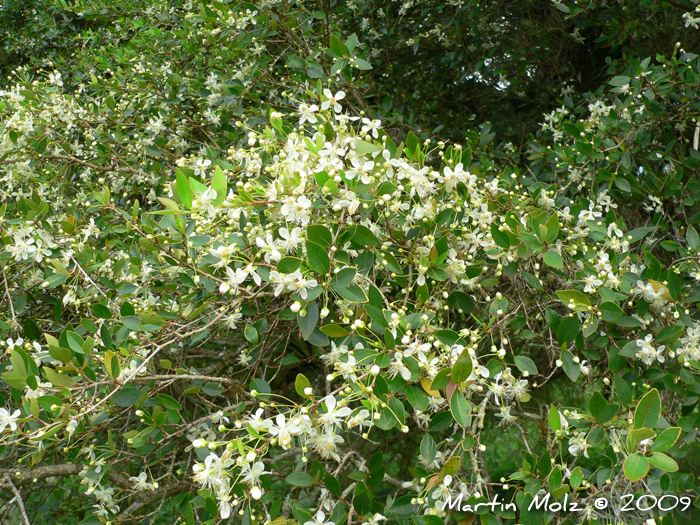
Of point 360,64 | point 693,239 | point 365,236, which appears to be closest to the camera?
point 365,236

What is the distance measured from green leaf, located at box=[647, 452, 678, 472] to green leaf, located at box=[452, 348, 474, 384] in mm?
430

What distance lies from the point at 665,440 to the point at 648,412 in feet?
0.23

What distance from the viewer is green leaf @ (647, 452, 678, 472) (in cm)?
112

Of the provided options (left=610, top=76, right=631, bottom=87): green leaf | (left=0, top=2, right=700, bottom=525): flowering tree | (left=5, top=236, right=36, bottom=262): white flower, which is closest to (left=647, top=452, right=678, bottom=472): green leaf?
(left=0, top=2, right=700, bottom=525): flowering tree

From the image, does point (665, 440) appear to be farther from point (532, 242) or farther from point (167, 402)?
point (167, 402)

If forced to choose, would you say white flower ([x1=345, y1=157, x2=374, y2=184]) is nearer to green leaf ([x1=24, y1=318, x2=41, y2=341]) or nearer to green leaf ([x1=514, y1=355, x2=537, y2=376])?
green leaf ([x1=514, y1=355, x2=537, y2=376])

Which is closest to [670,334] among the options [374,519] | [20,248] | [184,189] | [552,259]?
[552,259]

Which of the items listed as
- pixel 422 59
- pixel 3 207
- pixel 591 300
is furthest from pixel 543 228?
pixel 422 59

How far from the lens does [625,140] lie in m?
2.31

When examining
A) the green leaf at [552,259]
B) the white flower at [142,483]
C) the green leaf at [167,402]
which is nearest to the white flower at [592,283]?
the green leaf at [552,259]

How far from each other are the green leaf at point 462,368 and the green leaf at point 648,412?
41cm

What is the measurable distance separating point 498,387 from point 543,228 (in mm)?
466

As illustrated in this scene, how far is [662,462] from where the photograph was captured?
3.73 ft

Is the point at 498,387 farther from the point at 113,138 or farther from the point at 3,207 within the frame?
the point at 113,138
